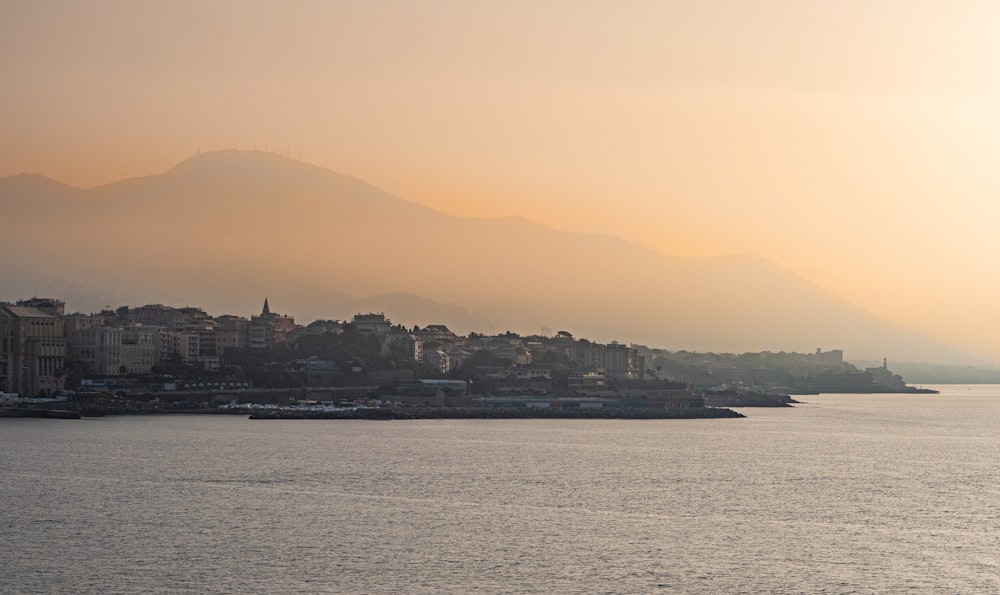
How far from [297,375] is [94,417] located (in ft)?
94.2

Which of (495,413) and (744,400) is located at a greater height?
(744,400)

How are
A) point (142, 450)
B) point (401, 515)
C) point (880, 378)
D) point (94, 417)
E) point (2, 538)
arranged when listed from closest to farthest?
point (2, 538) → point (401, 515) → point (142, 450) → point (94, 417) → point (880, 378)

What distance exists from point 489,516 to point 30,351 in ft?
205

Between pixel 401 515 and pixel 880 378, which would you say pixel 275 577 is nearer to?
pixel 401 515

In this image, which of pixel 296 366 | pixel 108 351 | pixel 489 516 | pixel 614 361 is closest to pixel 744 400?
pixel 614 361

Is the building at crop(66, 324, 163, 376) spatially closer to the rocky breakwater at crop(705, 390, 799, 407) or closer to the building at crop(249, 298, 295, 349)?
the building at crop(249, 298, 295, 349)

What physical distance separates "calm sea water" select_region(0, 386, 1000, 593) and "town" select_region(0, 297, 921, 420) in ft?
107

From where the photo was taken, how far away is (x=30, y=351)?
86.6 metres

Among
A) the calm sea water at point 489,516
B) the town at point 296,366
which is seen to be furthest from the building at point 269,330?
the calm sea water at point 489,516

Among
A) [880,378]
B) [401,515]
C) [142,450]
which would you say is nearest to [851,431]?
[142,450]

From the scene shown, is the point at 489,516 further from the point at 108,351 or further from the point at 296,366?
the point at 296,366

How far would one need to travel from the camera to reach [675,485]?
3797 centimetres

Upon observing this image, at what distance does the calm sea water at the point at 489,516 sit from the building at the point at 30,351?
30861 mm

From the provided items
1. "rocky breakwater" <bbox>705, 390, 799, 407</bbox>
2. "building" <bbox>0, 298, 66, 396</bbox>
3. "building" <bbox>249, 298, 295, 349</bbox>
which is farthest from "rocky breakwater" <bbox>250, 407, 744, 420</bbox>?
"building" <bbox>249, 298, 295, 349</bbox>
